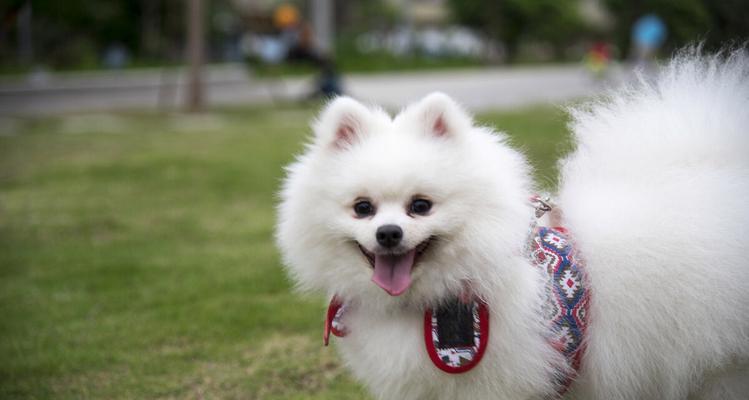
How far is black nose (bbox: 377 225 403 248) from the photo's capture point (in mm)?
2279

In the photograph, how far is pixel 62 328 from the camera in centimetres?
443

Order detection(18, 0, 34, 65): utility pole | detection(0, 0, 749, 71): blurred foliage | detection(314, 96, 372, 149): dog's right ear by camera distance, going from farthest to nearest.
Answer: detection(18, 0, 34, 65): utility pole < detection(0, 0, 749, 71): blurred foliage < detection(314, 96, 372, 149): dog's right ear

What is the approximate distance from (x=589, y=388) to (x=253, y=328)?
2327 millimetres

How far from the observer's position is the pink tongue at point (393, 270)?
7.74ft

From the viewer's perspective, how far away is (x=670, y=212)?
8.24ft

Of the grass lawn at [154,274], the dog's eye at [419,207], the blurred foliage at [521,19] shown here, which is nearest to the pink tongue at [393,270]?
the dog's eye at [419,207]

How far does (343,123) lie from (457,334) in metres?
0.79

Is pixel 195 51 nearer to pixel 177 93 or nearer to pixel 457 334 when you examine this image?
pixel 177 93

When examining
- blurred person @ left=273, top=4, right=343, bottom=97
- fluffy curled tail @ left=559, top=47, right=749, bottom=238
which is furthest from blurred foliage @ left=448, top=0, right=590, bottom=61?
fluffy curled tail @ left=559, top=47, right=749, bottom=238

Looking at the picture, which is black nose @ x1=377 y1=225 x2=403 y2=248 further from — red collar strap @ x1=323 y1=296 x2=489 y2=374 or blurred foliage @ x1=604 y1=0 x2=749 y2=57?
blurred foliage @ x1=604 y1=0 x2=749 y2=57

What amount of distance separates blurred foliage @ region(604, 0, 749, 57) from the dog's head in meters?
1.85

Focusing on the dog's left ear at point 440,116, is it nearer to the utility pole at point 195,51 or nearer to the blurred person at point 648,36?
the blurred person at point 648,36

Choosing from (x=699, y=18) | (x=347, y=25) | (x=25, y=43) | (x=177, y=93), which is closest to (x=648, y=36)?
(x=699, y=18)

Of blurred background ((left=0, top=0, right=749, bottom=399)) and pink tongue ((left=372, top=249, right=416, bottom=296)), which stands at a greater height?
pink tongue ((left=372, top=249, right=416, bottom=296))
